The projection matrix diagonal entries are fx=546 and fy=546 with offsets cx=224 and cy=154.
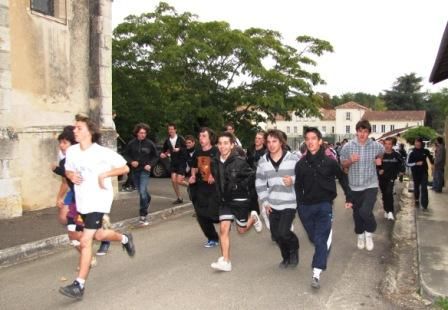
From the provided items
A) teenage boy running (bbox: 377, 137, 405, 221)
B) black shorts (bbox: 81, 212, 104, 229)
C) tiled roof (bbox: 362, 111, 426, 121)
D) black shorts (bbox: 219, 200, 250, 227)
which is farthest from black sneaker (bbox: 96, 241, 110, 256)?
tiled roof (bbox: 362, 111, 426, 121)

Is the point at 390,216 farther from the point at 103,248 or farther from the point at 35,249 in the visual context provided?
the point at 35,249

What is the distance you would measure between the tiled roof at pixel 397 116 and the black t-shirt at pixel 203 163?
84.8 metres

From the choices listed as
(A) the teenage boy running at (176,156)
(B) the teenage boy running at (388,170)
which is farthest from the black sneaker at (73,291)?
(B) the teenage boy running at (388,170)

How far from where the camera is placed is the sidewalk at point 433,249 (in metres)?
5.56

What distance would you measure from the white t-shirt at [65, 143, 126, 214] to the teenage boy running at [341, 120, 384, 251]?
363 cm

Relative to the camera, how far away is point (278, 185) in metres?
6.15

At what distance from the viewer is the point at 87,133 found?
5.45 meters

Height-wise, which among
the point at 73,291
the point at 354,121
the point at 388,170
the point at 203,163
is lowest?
the point at 73,291

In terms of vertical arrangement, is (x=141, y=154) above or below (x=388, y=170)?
above

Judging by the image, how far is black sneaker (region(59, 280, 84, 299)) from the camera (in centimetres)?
516

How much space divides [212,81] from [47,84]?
8524mm

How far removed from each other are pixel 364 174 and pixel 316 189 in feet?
6.65

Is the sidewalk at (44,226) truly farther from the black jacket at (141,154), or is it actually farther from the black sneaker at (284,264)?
the black sneaker at (284,264)

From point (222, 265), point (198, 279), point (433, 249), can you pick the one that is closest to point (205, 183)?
point (222, 265)
